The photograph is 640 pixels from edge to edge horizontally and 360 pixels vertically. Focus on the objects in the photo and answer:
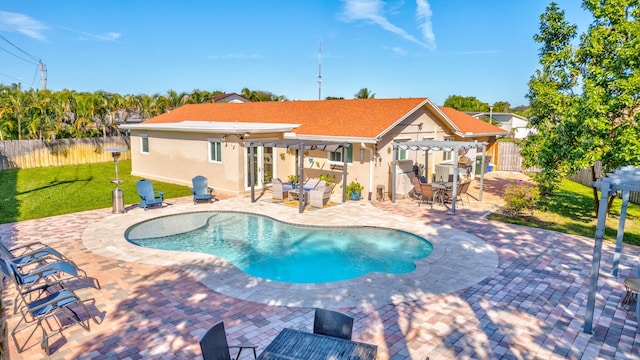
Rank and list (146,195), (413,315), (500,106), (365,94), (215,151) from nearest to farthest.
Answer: (413,315) → (146,195) → (215,151) → (365,94) → (500,106)

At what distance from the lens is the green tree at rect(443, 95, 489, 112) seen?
87.6 m

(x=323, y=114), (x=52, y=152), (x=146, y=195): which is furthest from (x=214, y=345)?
(x=52, y=152)

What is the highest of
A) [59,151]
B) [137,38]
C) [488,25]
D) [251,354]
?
[137,38]

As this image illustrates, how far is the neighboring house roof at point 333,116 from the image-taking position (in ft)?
61.4

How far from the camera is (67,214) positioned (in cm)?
1533

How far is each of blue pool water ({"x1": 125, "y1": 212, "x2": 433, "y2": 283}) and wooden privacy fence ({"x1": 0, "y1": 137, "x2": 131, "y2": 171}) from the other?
18069 millimetres

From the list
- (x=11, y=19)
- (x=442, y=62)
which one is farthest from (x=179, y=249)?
(x=11, y=19)

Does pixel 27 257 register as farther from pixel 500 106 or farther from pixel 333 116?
pixel 500 106

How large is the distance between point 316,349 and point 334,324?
1.73ft

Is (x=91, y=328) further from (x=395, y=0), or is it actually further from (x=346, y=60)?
(x=346, y=60)

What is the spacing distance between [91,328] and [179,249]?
533cm

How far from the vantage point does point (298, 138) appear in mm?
20141

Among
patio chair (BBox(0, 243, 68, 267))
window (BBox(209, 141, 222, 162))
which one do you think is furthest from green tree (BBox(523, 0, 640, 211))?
patio chair (BBox(0, 243, 68, 267))

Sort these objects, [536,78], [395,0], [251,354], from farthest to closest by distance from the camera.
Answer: [395,0], [536,78], [251,354]
